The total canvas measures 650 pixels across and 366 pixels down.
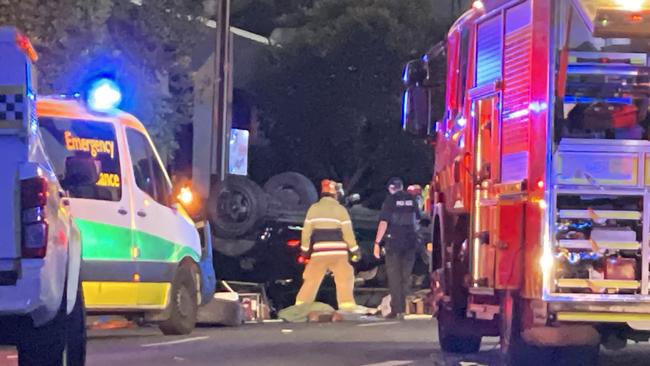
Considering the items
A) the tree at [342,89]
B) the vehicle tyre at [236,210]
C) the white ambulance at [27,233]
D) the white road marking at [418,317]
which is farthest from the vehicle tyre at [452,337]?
the tree at [342,89]

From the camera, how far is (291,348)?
43.5ft

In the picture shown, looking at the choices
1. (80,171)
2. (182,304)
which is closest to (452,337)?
(182,304)

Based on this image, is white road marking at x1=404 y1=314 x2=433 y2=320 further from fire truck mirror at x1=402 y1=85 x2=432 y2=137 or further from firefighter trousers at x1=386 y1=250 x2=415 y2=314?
fire truck mirror at x1=402 y1=85 x2=432 y2=137

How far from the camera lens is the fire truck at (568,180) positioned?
9.17 meters

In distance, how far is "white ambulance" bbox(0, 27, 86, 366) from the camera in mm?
7715

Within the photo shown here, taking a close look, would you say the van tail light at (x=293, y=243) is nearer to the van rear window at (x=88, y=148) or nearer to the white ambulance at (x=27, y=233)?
the van rear window at (x=88, y=148)

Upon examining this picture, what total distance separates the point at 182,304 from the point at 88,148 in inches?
97.3

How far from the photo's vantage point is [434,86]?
42.1 feet

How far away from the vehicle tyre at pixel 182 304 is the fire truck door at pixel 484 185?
180 inches

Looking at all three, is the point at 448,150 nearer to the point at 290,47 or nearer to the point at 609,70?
the point at 609,70

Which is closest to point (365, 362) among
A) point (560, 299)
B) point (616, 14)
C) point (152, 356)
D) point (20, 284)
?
point (152, 356)

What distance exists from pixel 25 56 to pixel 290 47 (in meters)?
26.8

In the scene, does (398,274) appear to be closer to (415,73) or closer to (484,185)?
(415,73)

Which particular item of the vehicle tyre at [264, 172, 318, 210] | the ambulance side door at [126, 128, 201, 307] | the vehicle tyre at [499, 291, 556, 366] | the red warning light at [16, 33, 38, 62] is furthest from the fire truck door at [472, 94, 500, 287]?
the vehicle tyre at [264, 172, 318, 210]
